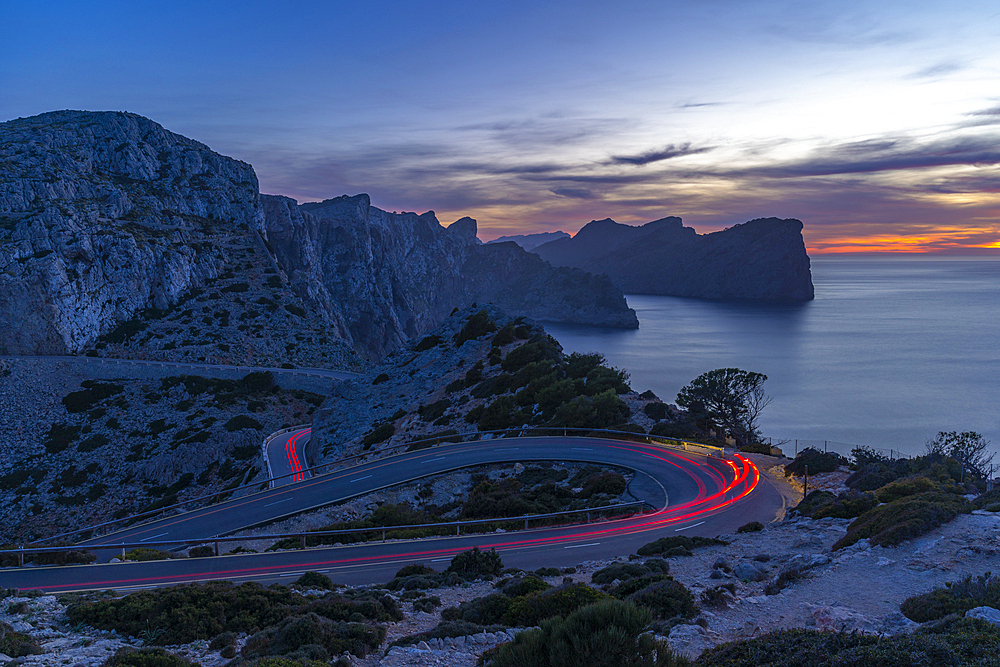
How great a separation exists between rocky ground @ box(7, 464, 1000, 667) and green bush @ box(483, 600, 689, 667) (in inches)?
117

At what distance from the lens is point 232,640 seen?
34.3ft

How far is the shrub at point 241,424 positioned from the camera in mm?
57875

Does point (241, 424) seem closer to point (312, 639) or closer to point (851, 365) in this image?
point (312, 639)

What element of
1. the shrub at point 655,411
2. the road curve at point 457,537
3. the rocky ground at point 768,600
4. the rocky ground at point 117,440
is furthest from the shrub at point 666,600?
the rocky ground at point 117,440

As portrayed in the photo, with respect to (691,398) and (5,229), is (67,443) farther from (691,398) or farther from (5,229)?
(691,398)

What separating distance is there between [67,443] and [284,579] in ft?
184

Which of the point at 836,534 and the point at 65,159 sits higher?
the point at 65,159

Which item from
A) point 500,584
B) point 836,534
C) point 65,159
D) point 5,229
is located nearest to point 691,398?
point 836,534

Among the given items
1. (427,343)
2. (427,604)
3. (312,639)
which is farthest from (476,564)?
(427,343)

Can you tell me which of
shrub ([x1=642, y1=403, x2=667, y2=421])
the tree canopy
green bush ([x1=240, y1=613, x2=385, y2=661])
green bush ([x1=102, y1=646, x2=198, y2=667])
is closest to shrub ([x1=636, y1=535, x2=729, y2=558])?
green bush ([x1=240, y1=613, x2=385, y2=661])

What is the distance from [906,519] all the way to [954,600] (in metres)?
5.55

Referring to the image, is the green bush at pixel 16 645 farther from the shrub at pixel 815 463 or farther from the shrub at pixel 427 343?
the shrub at pixel 427 343

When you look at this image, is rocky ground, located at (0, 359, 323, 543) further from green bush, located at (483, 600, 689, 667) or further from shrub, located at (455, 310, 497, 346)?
green bush, located at (483, 600, 689, 667)

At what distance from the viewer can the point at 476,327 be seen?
57594mm
